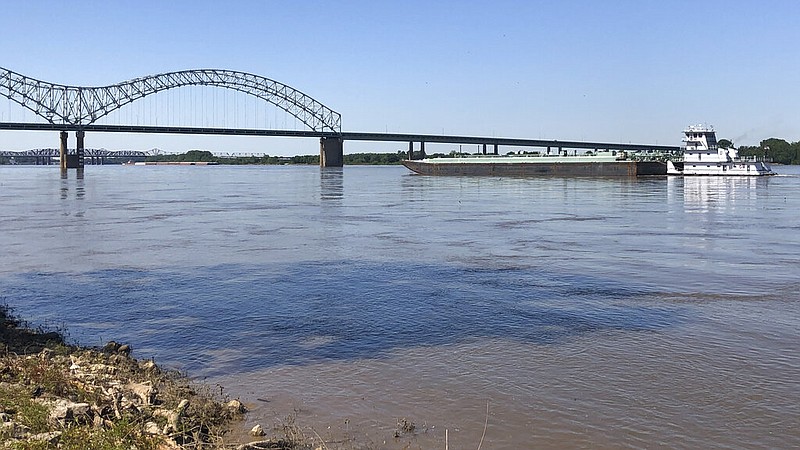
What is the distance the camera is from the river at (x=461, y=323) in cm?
818

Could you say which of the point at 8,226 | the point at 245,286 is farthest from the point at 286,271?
the point at 8,226

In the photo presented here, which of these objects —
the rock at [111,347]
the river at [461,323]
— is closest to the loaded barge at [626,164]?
the river at [461,323]

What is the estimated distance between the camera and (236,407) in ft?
26.8

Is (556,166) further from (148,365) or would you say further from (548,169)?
(148,365)

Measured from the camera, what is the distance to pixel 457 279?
57.1 ft

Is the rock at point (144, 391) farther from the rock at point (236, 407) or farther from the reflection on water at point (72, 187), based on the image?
the reflection on water at point (72, 187)

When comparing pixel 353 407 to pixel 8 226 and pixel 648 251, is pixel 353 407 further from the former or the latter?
pixel 8 226

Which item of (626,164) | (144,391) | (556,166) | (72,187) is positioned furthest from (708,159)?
(144,391)

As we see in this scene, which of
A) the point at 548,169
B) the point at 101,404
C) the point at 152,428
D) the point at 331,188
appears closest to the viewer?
the point at 152,428

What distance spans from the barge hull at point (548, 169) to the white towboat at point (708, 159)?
5.98 meters

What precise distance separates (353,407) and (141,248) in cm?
1716

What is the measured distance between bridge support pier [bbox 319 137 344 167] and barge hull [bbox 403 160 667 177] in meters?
49.4

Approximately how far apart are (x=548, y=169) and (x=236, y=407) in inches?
3887

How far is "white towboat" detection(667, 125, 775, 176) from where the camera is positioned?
8775cm
